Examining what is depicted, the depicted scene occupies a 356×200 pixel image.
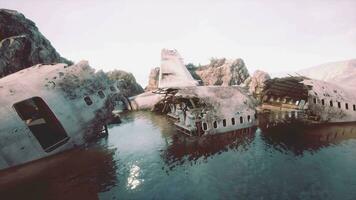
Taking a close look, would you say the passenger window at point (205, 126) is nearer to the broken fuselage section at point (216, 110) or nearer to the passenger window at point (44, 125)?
the broken fuselage section at point (216, 110)

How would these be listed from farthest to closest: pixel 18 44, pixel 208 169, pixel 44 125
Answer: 1. pixel 18 44
2. pixel 44 125
3. pixel 208 169

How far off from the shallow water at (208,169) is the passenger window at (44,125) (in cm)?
514

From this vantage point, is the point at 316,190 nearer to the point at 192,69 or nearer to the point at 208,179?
the point at 208,179

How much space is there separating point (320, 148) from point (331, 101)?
1473 centimetres

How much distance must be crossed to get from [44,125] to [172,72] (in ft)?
124

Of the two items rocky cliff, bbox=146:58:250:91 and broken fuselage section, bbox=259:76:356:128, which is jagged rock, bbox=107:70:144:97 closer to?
rocky cliff, bbox=146:58:250:91

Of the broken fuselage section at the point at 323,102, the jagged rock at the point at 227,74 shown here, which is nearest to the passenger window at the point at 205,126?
the broken fuselage section at the point at 323,102

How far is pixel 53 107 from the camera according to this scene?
33.7 meters

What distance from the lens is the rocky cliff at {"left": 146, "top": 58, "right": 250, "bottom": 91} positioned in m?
108

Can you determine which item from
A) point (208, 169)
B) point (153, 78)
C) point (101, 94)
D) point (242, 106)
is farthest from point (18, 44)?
point (208, 169)

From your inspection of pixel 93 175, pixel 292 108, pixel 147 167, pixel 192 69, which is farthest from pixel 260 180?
pixel 192 69

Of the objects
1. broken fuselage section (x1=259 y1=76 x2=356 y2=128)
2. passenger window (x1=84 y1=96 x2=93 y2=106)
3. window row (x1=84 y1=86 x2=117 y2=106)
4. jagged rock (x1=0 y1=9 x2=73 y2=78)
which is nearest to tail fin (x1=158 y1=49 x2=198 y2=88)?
window row (x1=84 y1=86 x2=117 y2=106)

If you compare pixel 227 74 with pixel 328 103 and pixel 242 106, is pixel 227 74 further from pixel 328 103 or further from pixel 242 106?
pixel 242 106

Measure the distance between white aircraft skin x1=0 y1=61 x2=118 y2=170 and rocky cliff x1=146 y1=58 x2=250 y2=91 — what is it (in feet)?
225
